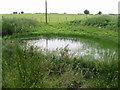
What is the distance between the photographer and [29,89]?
98.0 inches

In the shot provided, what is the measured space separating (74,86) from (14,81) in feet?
4.20

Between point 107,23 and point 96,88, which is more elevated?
point 107,23

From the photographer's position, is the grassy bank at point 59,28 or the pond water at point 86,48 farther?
the grassy bank at point 59,28

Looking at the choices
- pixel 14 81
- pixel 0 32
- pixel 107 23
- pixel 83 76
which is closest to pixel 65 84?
pixel 83 76

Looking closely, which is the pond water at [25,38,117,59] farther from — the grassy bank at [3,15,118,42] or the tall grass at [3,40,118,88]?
the grassy bank at [3,15,118,42]

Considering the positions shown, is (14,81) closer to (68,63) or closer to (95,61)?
(68,63)

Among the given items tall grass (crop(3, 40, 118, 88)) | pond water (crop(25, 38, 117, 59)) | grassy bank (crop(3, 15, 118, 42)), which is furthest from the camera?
grassy bank (crop(3, 15, 118, 42))

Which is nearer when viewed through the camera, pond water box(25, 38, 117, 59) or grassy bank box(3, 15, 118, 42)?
pond water box(25, 38, 117, 59)

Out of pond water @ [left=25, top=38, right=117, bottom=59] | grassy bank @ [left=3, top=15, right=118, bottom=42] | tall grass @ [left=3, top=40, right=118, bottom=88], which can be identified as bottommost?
tall grass @ [left=3, top=40, right=118, bottom=88]

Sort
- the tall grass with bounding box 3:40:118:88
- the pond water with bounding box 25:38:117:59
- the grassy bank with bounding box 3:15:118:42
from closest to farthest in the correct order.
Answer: the tall grass with bounding box 3:40:118:88, the pond water with bounding box 25:38:117:59, the grassy bank with bounding box 3:15:118:42

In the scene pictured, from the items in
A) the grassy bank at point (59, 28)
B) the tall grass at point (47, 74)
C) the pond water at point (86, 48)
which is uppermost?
the grassy bank at point (59, 28)

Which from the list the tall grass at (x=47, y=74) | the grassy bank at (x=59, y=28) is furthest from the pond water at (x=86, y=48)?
the grassy bank at (x=59, y=28)

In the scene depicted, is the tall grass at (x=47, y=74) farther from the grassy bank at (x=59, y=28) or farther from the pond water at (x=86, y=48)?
the grassy bank at (x=59, y=28)

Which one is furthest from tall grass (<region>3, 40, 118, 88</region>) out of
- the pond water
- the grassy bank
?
the grassy bank
